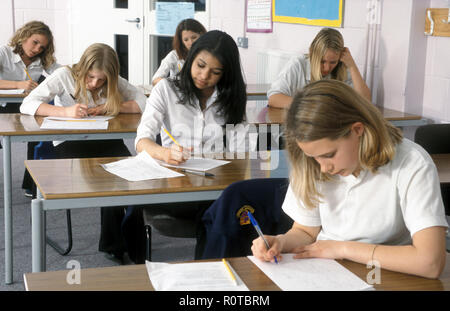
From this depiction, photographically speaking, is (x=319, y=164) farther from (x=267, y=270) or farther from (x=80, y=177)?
(x=80, y=177)

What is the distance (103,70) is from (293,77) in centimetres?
123

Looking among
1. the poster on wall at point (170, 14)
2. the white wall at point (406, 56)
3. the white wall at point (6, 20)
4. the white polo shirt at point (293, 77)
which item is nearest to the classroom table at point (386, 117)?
the white wall at point (406, 56)


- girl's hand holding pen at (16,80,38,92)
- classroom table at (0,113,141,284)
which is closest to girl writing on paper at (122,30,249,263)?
classroom table at (0,113,141,284)

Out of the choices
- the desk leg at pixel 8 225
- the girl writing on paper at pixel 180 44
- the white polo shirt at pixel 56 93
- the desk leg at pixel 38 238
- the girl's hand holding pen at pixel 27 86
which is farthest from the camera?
the girl writing on paper at pixel 180 44

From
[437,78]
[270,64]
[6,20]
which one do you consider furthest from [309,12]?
[6,20]

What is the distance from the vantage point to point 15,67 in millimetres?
4086

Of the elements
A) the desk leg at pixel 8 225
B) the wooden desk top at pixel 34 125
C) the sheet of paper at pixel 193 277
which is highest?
the wooden desk top at pixel 34 125

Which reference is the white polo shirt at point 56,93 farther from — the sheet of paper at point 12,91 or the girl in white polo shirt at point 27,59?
the girl in white polo shirt at point 27,59

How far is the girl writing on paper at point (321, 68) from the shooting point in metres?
3.35

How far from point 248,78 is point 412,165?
4.03 metres

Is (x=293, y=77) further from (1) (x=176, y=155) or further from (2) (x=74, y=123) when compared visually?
(1) (x=176, y=155)

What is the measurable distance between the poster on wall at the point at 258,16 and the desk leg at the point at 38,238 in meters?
3.35

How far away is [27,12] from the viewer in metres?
6.37

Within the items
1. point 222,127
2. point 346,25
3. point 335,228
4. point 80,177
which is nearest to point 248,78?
point 346,25
